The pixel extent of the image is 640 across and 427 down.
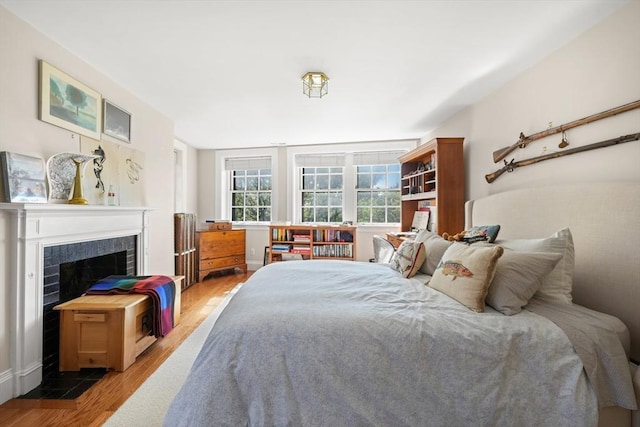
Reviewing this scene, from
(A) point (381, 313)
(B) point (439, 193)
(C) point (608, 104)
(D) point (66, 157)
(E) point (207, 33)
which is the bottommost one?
(A) point (381, 313)

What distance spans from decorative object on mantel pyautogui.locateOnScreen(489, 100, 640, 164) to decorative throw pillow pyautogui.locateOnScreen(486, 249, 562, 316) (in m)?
0.98

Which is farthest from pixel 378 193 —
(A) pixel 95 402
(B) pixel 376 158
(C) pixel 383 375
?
(A) pixel 95 402

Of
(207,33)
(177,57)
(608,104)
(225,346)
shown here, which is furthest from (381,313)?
(177,57)

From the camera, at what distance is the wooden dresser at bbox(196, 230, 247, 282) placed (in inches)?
169

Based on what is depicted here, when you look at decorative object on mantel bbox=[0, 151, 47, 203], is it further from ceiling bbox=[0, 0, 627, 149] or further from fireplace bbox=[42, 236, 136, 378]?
ceiling bbox=[0, 0, 627, 149]

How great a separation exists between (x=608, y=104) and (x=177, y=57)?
302 centimetres

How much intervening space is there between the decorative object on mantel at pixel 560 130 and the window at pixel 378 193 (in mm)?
2139

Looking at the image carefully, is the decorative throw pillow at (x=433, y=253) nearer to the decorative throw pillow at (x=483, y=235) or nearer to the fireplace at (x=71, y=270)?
the decorative throw pillow at (x=483, y=235)

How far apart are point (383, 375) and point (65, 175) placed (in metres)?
2.63

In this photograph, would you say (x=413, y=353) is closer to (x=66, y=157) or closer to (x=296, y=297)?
(x=296, y=297)

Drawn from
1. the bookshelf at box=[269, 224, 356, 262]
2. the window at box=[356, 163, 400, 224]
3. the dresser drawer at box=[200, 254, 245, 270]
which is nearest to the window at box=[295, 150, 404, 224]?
the window at box=[356, 163, 400, 224]

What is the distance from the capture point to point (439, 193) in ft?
9.98

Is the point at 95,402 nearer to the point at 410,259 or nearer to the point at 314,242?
the point at 410,259

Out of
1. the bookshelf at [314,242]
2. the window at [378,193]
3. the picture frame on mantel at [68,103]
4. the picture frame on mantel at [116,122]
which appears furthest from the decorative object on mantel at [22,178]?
the window at [378,193]
